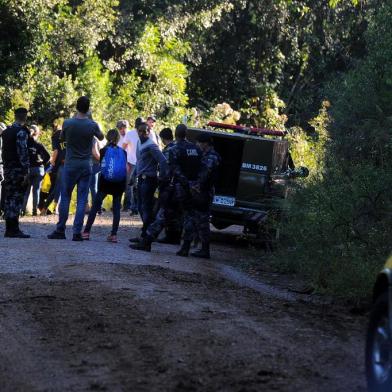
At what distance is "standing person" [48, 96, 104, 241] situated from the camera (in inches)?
633

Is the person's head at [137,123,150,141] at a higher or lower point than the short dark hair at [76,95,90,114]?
lower

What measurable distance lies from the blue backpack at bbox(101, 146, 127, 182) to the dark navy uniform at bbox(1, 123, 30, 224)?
1111 millimetres

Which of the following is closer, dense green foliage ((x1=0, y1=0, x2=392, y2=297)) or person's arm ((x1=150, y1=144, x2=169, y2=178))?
dense green foliage ((x1=0, y1=0, x2=392, y2=297))

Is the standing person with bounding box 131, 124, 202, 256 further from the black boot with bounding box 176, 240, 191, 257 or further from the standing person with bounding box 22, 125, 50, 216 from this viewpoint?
the standing person with bounding box 22, 125, 50, 216

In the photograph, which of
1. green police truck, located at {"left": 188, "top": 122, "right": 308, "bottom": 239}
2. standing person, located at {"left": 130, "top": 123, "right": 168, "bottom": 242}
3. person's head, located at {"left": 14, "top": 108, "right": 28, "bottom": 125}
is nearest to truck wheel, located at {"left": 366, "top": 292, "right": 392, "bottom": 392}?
standing person, located at {"left": 130, "top": 123, "right": 168, "bottom": 242}

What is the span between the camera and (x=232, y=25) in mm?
40781

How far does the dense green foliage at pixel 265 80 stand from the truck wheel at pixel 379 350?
423 centimetres

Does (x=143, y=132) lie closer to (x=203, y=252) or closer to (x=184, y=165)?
(x=184, y=165)

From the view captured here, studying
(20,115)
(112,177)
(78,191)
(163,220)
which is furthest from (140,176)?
(20,115)

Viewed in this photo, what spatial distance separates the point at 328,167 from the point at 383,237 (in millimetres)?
2970

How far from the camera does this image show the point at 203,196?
50.9 feet

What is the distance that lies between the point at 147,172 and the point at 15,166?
191 centimetres

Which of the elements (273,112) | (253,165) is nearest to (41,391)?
(253,165)

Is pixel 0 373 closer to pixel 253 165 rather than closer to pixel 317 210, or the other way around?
pixel 317 210
